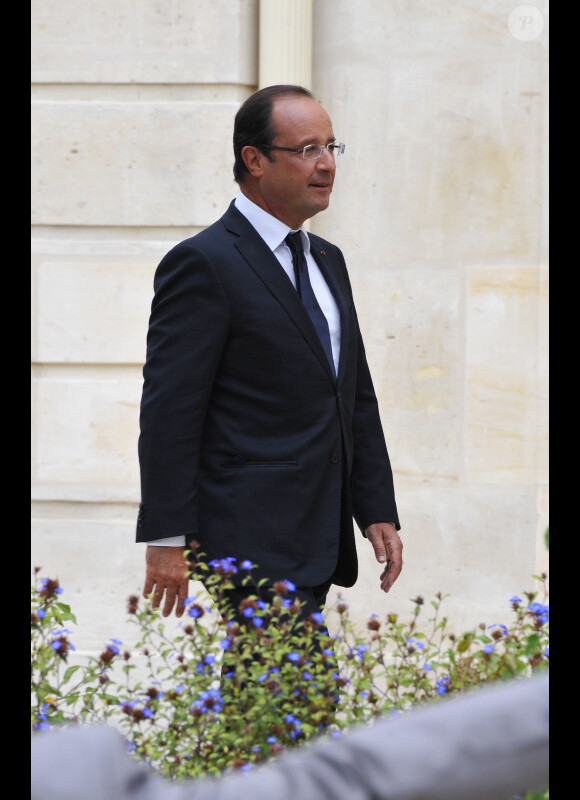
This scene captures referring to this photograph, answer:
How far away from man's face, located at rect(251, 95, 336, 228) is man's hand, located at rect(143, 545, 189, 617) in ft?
3.14

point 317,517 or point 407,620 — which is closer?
point 317,517

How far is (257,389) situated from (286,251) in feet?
1.38

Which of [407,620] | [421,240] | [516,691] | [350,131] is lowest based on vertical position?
[407,620]

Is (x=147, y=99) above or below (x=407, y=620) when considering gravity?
above

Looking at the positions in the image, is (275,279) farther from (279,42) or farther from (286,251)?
(279,42)

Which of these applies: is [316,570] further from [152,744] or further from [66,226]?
[66,226]

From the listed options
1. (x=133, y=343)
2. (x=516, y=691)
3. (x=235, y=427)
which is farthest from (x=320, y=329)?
(x=516, y=691)

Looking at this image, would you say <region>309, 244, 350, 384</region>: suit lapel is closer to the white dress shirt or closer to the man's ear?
the white dress shirt

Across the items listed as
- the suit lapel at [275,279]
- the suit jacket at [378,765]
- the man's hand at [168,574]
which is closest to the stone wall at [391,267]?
the suit lapel at [275,279]

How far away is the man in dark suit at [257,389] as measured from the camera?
3.03 metres

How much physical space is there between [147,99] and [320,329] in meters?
2.18

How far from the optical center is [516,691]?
83 centimetres
